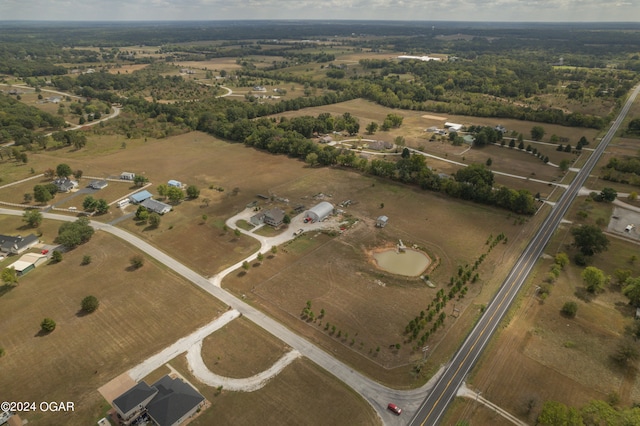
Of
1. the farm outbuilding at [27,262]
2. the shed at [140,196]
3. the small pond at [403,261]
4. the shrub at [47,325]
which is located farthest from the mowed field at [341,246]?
the shrub at [47,325]

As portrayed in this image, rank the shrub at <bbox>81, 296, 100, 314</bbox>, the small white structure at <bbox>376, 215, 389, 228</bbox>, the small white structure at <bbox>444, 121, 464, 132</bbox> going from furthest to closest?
the small white structure at <bbox>444, 121, 464, 132</bbox> < the small white structure at <bbox>376, 215, 389, 228</bbox> < the shrub at <bbox>81, 296, 100, 314</bbox>

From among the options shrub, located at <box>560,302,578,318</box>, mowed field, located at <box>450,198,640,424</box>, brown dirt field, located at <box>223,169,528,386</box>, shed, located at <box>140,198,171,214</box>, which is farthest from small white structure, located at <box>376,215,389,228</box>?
shed, located at <box>140,198,171,214</box>

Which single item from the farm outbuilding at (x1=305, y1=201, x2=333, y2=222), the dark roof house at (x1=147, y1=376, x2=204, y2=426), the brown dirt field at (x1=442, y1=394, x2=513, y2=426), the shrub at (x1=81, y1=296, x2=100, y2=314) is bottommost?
the farm outbuilding at (x1=305, y1=201, x2=333, y2=222)

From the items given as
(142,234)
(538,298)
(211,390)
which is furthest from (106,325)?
(538,298)

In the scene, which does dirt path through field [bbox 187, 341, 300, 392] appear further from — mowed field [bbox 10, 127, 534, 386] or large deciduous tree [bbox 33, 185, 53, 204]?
large deciduous tree [bbox 33, 185, 53, 204]

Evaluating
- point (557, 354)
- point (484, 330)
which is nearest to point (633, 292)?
point (557, 354)

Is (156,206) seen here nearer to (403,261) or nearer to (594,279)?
(403,261)
